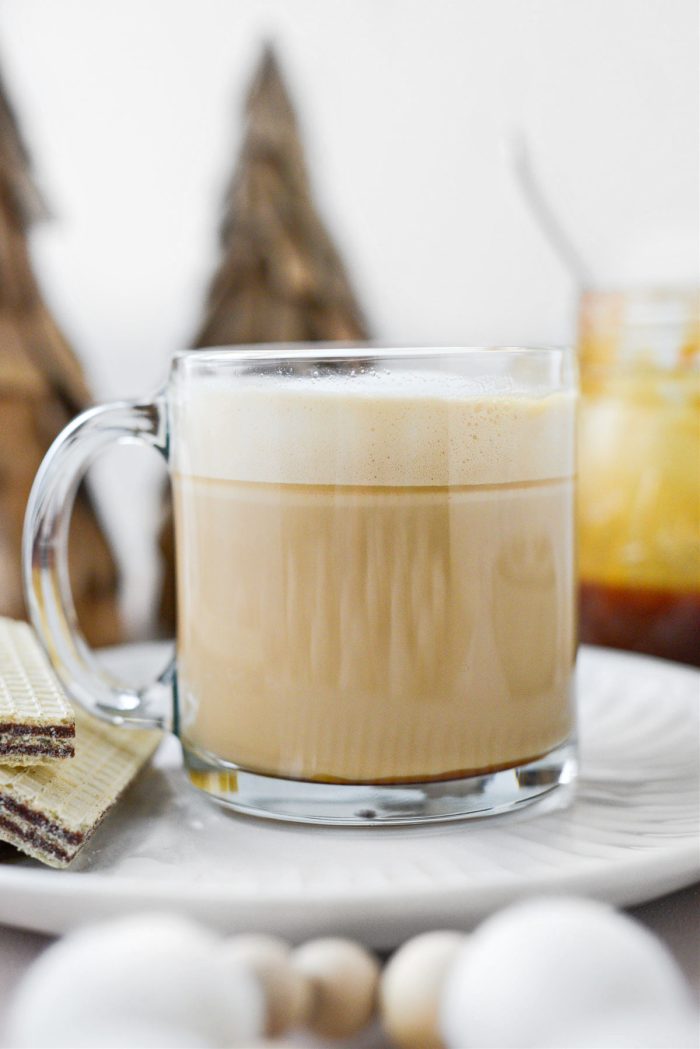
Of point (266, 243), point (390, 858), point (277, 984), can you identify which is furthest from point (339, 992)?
point (266, 243)

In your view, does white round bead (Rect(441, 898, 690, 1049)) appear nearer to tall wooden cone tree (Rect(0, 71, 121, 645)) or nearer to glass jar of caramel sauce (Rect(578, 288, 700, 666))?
glass jar of caramel sauce (Rect(578, 288, 700, 666))

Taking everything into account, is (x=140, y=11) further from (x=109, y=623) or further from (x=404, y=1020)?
(x=404, y=1020)

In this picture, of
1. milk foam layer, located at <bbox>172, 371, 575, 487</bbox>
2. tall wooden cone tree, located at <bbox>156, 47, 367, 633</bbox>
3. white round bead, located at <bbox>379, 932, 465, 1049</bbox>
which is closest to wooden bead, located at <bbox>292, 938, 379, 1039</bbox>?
white round bead, located at <bbox>379, 932, 465, 1049</bbox>

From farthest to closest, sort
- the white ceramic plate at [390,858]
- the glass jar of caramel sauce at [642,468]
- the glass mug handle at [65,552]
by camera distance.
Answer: the glass jar of caramel sauce at [642,468] < the glass mug handle at [65,552] < the white ceramic plate at [390,858]

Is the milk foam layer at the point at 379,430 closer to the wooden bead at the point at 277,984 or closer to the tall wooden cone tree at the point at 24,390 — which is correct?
the wooden bead at the point at 277,984

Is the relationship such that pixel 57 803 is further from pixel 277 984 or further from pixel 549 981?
pixel 549 981

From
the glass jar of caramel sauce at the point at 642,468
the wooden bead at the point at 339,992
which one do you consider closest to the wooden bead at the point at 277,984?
the wooden bead at the point at 339,992
